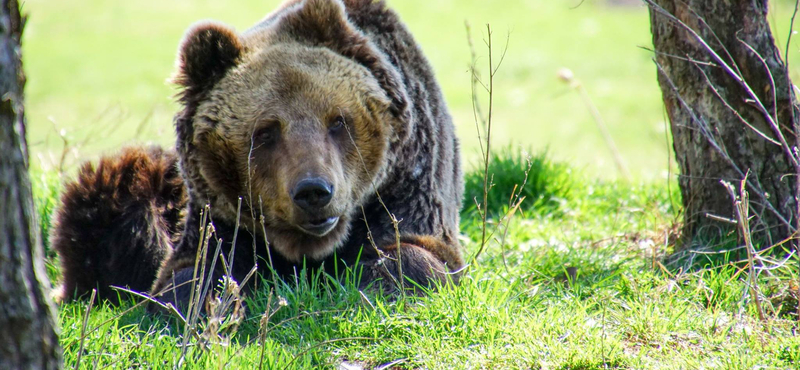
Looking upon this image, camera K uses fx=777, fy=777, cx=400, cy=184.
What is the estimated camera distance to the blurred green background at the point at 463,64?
53.0 ft

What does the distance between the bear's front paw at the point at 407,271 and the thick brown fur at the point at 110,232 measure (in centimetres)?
163

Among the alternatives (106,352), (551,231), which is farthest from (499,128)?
(106,352)

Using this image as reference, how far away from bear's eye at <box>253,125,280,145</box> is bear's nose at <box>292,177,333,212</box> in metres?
0.46

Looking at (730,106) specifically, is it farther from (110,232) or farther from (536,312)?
(110,232)

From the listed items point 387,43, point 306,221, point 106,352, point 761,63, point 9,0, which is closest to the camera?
point 9,0

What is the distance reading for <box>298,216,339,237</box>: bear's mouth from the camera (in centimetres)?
384

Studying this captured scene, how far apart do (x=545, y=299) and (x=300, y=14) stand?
2.03m

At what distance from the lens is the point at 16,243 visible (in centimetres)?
203

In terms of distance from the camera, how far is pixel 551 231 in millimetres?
5426

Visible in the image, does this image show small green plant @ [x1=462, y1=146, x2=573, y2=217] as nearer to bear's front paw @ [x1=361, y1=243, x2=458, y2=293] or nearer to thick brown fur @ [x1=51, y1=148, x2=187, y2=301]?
bear's front paw @ [x1=361, y1=243, x2=458, y2=293]

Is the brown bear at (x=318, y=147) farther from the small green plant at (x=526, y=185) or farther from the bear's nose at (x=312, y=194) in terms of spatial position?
the small green plant at (x=526, y=185)

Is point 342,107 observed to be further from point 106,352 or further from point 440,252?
point 106,352

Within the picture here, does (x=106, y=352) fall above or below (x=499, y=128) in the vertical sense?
below

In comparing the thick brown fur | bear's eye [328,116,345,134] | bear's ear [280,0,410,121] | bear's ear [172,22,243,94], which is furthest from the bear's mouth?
the thick brown fur
